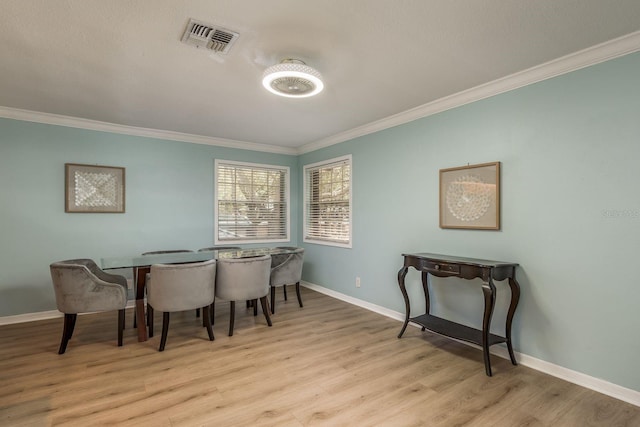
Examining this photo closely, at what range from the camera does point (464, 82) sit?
110 inches

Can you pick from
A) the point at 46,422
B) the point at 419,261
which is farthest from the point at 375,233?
the point at 46,422

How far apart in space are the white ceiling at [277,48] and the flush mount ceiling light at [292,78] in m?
0.12

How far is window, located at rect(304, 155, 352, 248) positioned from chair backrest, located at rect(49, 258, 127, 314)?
283 centimetres

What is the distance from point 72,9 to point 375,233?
341 centimetres

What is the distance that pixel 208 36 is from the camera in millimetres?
2078

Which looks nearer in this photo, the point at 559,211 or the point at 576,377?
the point at 576,377

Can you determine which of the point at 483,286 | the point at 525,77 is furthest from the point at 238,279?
the point at 525,77

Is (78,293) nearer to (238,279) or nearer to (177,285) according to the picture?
(177,285)

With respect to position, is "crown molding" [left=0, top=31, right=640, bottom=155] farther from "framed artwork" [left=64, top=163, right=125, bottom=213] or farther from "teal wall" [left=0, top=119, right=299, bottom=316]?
"framed artwork" [left=64, top=163, right=125, bottom=213]

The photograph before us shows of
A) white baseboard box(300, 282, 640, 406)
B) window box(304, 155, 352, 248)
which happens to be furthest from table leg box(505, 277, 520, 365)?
window box(304, 155, 352, 248)

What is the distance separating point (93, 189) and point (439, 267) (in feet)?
13.6

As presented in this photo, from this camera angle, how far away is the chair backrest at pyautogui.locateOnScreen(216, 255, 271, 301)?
10.5 ft

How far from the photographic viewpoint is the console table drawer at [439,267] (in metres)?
2.69

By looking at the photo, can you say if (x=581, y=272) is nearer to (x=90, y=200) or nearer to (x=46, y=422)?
(x=46, y=422)
